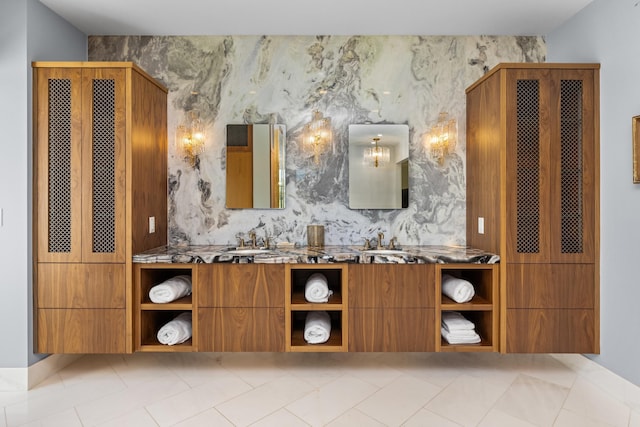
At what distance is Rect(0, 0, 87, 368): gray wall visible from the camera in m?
2.51

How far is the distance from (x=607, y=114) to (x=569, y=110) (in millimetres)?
223

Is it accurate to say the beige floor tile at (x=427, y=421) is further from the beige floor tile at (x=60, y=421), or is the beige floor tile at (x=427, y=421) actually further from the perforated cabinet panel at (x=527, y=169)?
the beige floor tile at (x=60, y=421)

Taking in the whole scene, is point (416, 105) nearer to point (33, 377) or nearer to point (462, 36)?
point (462, 36)

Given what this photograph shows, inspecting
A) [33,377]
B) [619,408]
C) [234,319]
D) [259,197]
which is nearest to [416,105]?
[259,197]

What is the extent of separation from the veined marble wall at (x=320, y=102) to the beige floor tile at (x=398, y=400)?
1.19m

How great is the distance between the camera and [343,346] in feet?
8.63

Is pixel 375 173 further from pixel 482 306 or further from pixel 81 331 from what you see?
pixel 81 331

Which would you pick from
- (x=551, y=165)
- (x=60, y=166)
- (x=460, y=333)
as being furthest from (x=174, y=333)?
(x=551, y=165)

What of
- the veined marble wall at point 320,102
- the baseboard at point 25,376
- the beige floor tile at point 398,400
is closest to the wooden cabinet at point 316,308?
the beige floor tile at point 398,400

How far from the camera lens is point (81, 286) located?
8.50 feet

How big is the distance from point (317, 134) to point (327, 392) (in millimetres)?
2024

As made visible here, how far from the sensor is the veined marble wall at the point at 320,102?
10.6 ft

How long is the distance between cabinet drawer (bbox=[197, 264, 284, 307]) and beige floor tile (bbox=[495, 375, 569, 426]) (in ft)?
5.23

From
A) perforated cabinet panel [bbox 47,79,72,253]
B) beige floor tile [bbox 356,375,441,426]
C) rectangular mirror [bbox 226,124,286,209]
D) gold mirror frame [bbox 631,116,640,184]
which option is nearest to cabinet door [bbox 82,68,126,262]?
perforated cabinet panel [bbox 47,79,72,253]
